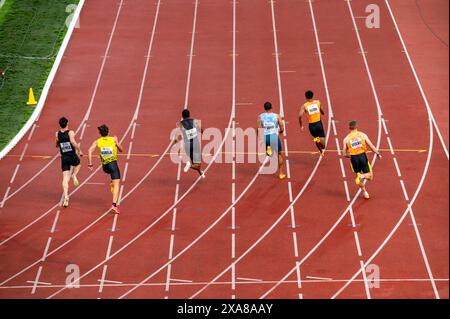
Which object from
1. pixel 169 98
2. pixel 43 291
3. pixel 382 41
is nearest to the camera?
pixel 43 291

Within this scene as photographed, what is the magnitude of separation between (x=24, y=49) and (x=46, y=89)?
3.41 meters

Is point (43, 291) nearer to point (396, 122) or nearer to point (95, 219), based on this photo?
point (95, 219)

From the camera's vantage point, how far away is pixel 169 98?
23.6m

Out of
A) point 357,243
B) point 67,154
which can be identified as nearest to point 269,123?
point 357,243

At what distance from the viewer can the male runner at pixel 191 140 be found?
63.0ft

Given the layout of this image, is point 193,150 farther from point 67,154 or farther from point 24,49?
point 24,49

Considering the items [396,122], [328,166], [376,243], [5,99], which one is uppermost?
[5,99]

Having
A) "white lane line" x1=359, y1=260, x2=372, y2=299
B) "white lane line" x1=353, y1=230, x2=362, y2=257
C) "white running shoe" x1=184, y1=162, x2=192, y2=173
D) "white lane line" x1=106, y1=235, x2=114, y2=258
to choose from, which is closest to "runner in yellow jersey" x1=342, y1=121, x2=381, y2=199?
"white lane line" x1=353, y1=230, x2=362, y2=257

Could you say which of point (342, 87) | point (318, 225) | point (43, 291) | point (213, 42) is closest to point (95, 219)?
point (43, 291)

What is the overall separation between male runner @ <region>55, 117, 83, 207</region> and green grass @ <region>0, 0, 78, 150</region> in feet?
10.4

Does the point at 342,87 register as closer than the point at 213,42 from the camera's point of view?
Yes

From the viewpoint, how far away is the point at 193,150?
19391 millimetres

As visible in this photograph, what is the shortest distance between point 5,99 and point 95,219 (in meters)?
6.89

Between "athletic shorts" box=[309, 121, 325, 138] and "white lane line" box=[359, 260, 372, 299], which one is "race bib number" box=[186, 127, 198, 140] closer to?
"athletic shorts" box=[309, 121, 325, 138]
